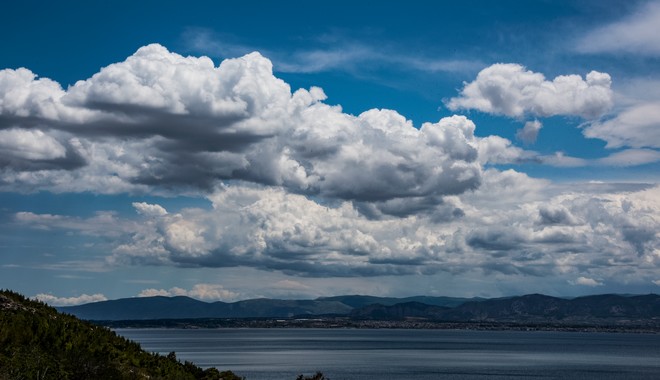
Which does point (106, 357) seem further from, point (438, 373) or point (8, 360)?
point (438, 373)

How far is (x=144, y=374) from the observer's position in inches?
3063

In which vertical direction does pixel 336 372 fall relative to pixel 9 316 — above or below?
below

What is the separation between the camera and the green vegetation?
62719 mm

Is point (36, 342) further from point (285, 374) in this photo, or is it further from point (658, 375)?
point (658, 375)

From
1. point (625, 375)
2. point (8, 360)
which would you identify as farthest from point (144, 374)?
point (625, 375)

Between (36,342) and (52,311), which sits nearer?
(36,342)

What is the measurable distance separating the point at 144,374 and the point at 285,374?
357 feet

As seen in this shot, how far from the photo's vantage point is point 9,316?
76.4 m

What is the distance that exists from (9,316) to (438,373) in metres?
140

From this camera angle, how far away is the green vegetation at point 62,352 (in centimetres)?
6272

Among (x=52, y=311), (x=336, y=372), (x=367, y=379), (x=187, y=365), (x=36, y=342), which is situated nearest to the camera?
(x=36, y=342)

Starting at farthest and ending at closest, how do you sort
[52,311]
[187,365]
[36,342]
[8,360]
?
1. [187,365]
2. [52,311]
3. [36,342]
4. [8,360]

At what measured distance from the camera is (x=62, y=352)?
71000 mm

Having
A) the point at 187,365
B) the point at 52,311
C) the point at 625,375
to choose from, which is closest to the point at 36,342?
the point at 52,311
